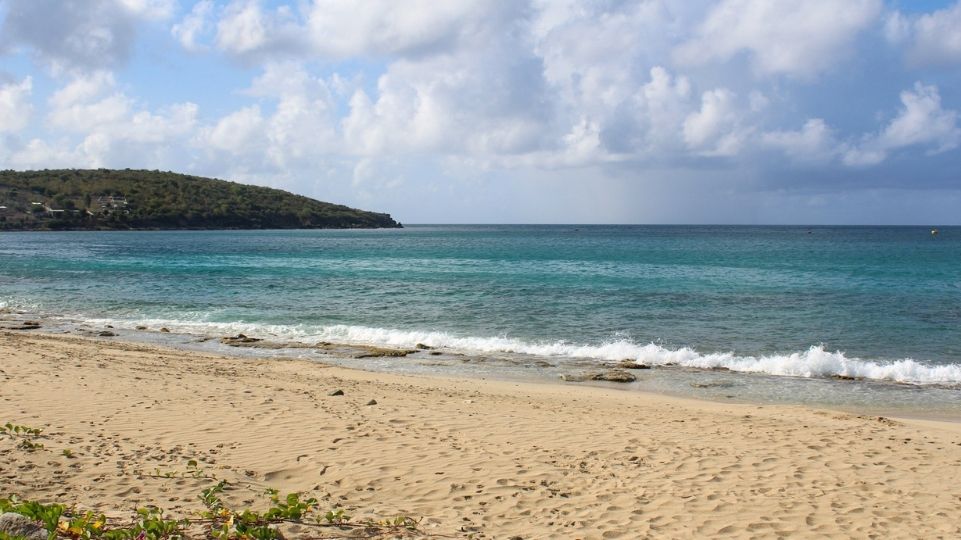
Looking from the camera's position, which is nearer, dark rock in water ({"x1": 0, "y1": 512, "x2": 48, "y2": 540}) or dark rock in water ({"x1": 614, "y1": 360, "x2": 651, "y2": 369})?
dark rock in water ({"x1": 0, "y1": 512, "x2": 48, "y2": 540})

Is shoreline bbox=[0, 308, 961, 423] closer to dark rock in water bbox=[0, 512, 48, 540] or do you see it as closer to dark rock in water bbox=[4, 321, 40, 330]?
dark rock in water bbox=[4, 321, 40, 330]

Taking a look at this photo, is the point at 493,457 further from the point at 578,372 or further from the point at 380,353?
the point at 380,353

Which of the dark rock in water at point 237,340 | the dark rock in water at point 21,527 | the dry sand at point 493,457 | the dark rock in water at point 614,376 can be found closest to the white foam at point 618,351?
the dark rock in water at point 237,340

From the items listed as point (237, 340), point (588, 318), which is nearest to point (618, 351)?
point (588, 318)

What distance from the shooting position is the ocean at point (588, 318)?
668 inches

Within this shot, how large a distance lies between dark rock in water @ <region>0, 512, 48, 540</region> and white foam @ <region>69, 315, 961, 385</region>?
1568cm

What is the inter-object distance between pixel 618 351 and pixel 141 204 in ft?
461

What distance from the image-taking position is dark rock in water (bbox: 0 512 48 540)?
4.75m

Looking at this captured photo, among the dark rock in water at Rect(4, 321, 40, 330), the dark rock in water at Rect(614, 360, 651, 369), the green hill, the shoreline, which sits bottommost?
the shoreline

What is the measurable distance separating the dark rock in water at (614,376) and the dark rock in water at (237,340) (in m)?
11.4

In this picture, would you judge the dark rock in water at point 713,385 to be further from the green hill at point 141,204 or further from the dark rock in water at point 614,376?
the green hill at point 141,204

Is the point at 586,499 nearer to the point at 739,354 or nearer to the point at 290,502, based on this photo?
the point at 290,502

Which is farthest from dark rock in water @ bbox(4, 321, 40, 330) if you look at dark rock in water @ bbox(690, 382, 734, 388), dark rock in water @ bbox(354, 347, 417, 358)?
dark rock in water @ bbox(690, 382, 734, 388)

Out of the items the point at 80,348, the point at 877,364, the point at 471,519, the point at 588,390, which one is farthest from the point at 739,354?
the point at 80,348
